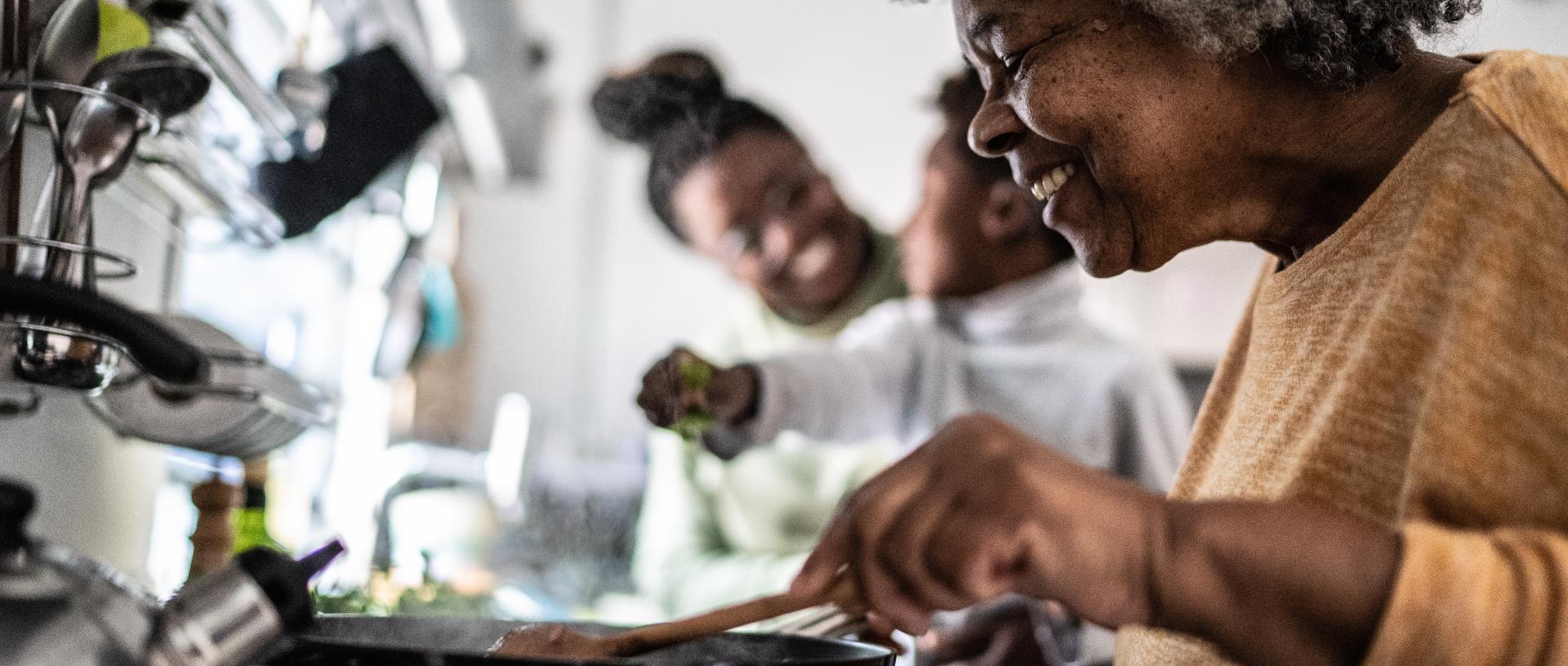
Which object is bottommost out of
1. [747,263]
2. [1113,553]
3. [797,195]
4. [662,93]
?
[1113,553]

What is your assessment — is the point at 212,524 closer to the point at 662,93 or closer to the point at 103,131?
the point at 103,131

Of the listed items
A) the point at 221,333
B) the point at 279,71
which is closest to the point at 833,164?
the point at 279,71

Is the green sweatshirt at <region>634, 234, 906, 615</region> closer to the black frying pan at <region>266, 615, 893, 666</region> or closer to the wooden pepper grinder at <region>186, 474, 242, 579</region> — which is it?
the wooden pepper grinder at <region>186, 474, 242, 579</region>

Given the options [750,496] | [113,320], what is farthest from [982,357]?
[113,320]

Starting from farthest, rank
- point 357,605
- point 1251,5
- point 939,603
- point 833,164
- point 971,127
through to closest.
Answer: point 833,164
point 357,605
point 971,127
point 1251,5
point 939,603

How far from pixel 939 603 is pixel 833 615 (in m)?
0.29

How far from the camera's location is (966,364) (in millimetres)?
1675

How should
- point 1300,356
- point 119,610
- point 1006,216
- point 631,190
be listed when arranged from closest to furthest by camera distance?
point 119,610, point 1300,356, point 1006,216, point 631,190

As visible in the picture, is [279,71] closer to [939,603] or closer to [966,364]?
[966,364]

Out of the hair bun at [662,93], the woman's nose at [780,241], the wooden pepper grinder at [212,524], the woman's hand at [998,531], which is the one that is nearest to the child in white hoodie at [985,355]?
the woman's nose at [780,241]

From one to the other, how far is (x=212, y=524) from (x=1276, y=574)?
871mm

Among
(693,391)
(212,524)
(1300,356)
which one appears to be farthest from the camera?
(693,391)

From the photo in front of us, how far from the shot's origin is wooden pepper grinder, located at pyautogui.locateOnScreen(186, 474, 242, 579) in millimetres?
1018

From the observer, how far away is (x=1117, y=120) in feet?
2.44
